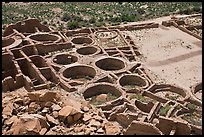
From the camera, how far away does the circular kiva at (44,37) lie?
44094mm

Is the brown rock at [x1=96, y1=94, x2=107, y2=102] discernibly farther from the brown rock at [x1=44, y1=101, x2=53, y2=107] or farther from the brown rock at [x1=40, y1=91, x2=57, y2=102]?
the brown rock at [x1=44, y1=101, x2=53, y2=107]

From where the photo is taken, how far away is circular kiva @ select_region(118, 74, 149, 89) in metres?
35.0

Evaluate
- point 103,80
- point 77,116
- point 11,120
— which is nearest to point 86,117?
point 77,116

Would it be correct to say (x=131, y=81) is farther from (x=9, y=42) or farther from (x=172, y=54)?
(x=9, y=42)

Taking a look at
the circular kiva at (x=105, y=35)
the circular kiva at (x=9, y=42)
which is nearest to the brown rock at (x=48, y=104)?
the circular kiva at (x=9, y=42)

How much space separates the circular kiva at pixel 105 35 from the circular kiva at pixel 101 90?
1410 centimetres

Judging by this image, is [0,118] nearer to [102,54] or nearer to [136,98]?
[136,98]

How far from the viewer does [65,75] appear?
36375 mm

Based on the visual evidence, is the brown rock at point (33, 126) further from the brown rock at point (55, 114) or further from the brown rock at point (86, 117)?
the brown rock at point (86, 117)

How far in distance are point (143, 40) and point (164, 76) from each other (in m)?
11.7

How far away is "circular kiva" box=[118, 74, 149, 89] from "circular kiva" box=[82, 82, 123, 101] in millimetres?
1822

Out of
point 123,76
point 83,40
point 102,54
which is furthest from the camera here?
point 83,40

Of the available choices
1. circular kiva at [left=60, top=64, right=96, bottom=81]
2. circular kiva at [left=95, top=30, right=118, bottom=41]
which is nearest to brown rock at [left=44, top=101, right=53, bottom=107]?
circular kiva at [left=60, top=64, right=96, bottom=81]

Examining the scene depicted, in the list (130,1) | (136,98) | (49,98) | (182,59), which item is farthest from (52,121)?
(130,1)
